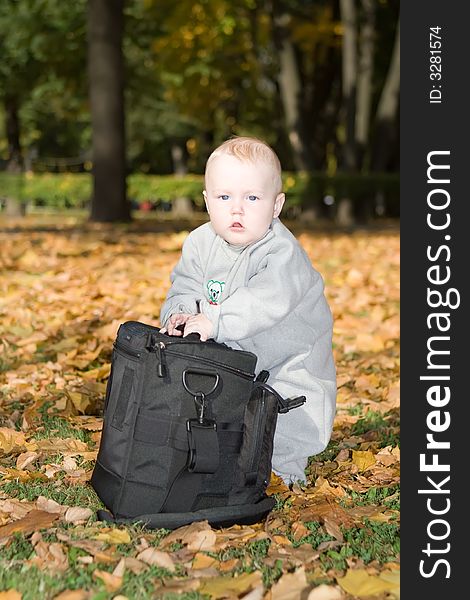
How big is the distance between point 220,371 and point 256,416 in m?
0.23

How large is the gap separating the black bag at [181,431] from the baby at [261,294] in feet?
0.60

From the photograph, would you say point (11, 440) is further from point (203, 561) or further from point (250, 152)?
point (250, 152)

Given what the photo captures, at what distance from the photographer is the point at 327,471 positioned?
3.85 m

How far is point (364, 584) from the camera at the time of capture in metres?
2.73

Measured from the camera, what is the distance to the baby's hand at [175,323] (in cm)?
332

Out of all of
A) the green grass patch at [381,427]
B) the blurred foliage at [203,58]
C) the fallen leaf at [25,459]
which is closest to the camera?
the fallen leaf at [25,459]

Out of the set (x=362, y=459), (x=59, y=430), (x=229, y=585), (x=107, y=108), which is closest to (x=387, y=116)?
(x=107, y=108)

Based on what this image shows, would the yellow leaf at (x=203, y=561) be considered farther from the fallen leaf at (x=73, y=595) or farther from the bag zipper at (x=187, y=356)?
the bag zipper at (x=187, y=356)

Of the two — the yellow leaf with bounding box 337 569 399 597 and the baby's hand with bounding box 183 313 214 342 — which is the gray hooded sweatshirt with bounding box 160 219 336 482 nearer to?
the baby's hand with bounding box 183 313 214 342

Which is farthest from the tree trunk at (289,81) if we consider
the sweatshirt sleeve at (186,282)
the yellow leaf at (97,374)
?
the sweatshirt sleeve at (186,282)

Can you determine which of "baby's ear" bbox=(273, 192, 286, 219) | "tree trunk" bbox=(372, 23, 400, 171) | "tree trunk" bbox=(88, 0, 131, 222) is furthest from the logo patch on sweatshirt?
"tree trunk" bbox=(372, 23, 400, 171)

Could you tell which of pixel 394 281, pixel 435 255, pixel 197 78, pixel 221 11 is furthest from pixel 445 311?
pixel 197 78

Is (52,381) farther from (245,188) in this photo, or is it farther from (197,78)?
(197,78)

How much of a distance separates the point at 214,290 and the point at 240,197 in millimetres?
374
